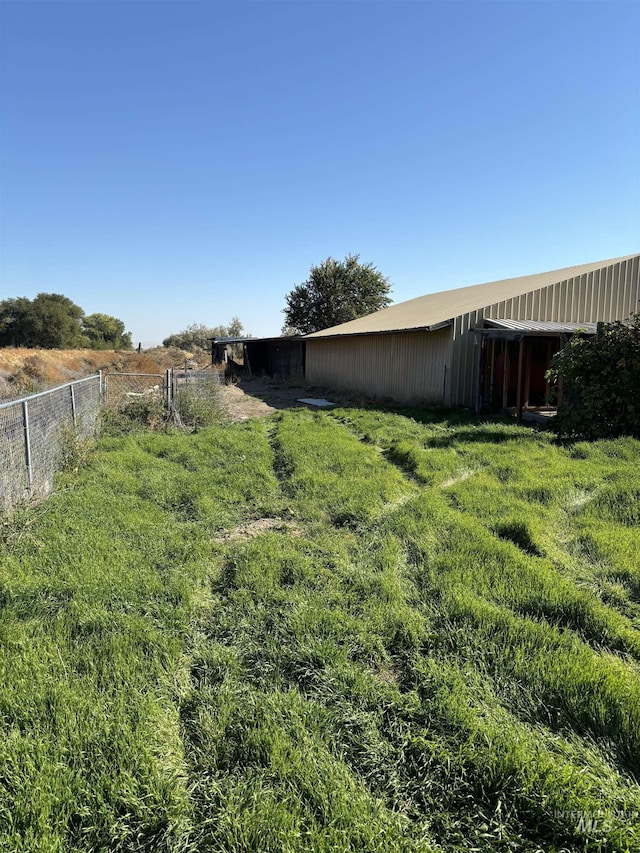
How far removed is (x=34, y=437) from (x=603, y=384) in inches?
358

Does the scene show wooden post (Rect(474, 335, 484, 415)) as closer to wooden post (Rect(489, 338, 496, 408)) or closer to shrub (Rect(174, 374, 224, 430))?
wooden post (Rect(489, 338, 496, 408))

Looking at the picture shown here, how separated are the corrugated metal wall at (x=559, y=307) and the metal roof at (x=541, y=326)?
1.10ft

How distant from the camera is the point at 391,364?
16203mm

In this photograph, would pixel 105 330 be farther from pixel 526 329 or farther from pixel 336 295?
pixel 526 329

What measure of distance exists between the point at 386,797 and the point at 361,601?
4.72ft

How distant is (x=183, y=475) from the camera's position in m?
6.41

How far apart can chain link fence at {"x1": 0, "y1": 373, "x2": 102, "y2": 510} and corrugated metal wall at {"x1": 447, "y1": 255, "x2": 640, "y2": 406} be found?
978cm

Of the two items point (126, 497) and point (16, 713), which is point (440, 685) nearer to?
point (16, 713)

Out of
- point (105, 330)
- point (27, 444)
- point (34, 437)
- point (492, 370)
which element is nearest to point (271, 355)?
point (492, 370)

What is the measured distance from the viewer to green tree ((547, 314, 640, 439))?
8375 mm

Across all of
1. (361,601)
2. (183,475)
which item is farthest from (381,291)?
(361,601)

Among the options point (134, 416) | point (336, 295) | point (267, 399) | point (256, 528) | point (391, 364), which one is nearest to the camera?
point (256, 528)

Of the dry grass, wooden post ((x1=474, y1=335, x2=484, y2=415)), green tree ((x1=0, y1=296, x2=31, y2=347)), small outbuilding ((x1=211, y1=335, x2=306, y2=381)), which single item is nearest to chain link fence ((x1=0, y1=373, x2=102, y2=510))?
wooden post ((x1=474, y1=335, x2=484, y2=415))

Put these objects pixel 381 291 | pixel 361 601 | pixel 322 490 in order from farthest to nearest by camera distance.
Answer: pixel 381 291, pixel 322 490, pixel 361 601
